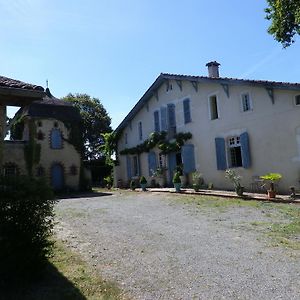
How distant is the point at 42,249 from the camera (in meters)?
5.00

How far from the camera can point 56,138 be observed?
26844 mm

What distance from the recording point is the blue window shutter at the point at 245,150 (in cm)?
1661

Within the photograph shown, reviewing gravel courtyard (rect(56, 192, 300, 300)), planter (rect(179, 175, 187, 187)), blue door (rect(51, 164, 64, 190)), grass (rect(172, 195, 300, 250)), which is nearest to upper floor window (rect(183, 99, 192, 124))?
planter (rect(179, 175, 187, 187))

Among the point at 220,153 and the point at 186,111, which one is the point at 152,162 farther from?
the point at 220,153

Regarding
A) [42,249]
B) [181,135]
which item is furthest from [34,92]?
[181,135]

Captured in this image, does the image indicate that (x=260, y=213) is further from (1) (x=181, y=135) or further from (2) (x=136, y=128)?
(2) (x=136, y=128)

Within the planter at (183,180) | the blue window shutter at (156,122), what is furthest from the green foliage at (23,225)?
the blue window shutter at (156,122)

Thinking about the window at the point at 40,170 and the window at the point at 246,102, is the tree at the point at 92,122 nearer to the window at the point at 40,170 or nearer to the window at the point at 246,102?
the window at the point at 40,170

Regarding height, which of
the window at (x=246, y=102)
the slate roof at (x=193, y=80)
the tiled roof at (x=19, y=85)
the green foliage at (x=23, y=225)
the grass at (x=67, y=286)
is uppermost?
the slate roof at (x=193, y=80)

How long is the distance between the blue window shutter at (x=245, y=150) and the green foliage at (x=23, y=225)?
12908 millimetres

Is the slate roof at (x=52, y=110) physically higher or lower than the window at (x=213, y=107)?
higher

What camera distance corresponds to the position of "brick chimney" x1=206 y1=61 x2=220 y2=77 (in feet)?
71.9

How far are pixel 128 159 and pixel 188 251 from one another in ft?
64.3

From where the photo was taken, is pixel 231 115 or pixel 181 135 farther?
pixel 181 135
